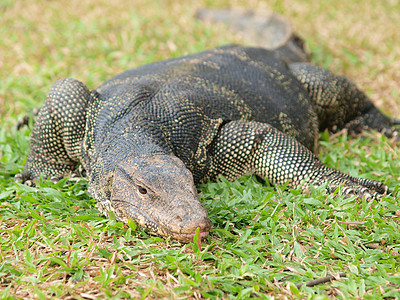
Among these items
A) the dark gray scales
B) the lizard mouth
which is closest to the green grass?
the lizard mouth

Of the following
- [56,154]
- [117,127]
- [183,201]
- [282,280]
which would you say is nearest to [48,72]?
[56,154]

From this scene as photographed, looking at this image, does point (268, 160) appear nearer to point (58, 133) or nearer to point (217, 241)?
point (217, 241)

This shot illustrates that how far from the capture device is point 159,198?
313 cm

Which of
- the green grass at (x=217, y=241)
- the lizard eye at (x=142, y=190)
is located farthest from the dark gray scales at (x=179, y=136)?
the green grass at (x=217, y=241)

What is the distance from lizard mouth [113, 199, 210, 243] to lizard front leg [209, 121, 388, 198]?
1.10 metres

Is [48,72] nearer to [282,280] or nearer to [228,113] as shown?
[228,113]

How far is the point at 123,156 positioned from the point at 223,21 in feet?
17.9

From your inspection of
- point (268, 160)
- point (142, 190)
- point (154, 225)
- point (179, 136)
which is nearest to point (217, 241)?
point (154, 225)

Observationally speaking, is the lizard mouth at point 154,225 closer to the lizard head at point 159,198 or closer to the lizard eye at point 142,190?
the lizard head at point 159,198

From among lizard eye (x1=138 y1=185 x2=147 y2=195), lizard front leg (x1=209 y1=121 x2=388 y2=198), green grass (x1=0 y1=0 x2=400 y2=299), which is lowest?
green grass (x1=0 y1=0 x2=400 y2=299)

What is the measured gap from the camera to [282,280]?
9.62ft

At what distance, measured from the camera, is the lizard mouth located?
297cm

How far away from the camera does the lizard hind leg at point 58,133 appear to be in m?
4.21

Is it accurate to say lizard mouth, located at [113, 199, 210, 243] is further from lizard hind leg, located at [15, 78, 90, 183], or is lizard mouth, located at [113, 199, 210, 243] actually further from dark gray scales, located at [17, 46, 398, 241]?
lizard hind leg, located at [15, 78, 90, 183]
